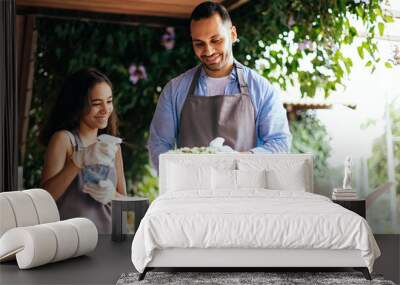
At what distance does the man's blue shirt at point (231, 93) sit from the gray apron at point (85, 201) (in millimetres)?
613

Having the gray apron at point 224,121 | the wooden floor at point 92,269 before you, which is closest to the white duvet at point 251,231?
the wooden floor at point 92,269

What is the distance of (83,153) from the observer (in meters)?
7.43

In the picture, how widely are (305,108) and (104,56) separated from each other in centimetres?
232

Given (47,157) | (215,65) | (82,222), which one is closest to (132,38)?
(215,65)

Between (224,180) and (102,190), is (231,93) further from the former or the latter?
(102,190)

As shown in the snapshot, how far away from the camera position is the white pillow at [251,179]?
6.43 meters

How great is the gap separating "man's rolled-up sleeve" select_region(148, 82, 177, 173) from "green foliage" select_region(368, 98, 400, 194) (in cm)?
223

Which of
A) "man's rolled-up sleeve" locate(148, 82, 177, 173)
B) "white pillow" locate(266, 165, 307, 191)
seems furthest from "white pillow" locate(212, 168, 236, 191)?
"man's rolled-up sleeve" locate(148, 82, 177, 173)

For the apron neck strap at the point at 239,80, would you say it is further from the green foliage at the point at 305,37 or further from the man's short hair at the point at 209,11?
the man's short hair at the point at 209,11

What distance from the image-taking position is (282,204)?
5.24 metres

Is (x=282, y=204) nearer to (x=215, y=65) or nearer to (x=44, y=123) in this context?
(x=215, y=65)

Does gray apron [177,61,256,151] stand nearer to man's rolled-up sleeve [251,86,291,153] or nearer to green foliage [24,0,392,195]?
man's rolled-up sleeve [251,86,291,153]

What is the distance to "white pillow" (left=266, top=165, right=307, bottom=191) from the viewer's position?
258 inches

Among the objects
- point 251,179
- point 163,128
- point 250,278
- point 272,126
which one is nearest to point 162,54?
point 163,128
